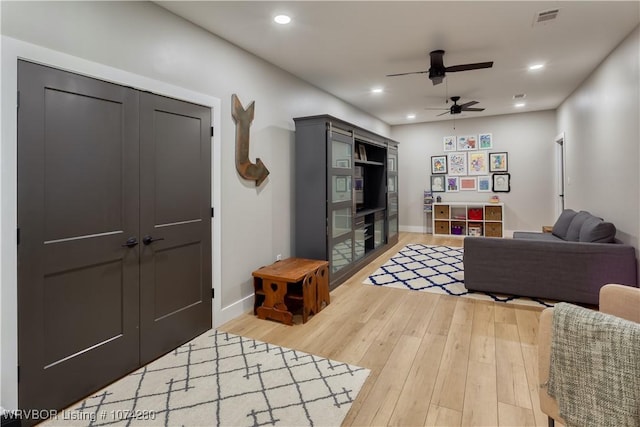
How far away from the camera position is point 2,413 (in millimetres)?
1703

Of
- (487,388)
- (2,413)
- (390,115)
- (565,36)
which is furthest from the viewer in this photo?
(390,115)

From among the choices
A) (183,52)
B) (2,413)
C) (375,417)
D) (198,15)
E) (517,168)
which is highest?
(198,15)

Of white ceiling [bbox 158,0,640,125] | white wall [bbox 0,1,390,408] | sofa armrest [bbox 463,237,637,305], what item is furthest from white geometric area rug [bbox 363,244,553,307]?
white ceiling [bbox 158,0,640,125]

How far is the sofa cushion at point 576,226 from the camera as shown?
3959 millimetres

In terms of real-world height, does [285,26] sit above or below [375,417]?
above

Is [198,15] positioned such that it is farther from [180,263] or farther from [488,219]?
[488,219]

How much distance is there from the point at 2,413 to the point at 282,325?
188 centimetres

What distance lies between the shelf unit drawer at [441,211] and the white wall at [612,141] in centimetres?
276

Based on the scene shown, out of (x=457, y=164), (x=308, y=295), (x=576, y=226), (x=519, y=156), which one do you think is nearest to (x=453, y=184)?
(x=457, y=164)

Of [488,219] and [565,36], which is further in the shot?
[488,219]

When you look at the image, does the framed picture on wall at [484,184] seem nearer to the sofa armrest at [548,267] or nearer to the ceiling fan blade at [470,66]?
the sofa armrest at [548,267]

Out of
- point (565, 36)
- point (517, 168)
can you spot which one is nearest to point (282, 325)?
point (565, 36)

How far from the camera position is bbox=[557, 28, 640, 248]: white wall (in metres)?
3.07

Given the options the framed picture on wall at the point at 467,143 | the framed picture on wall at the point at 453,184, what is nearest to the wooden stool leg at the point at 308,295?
the framed picture on wall at the point at 453,184
